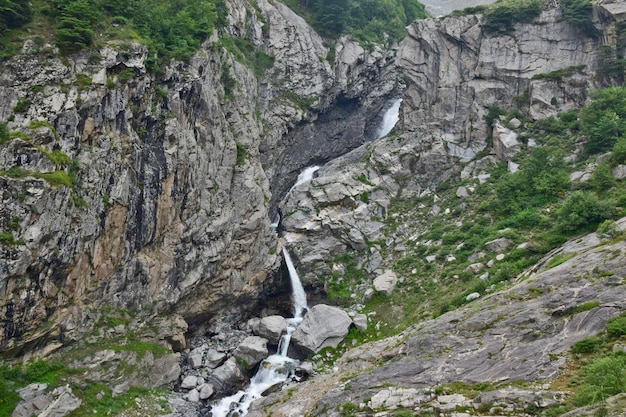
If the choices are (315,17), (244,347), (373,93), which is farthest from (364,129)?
(244,347)

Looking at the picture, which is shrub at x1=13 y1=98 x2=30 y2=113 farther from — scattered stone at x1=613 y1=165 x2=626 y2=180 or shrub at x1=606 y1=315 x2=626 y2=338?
scattered stone at x1=613 y1=165 x2=626 y2=180

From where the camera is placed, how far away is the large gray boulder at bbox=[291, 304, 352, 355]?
29250 mm

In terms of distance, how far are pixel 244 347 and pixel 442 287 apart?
560 inches

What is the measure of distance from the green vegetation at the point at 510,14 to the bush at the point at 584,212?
90.5 feet

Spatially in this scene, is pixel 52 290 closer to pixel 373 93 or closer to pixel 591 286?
pixel 591 286

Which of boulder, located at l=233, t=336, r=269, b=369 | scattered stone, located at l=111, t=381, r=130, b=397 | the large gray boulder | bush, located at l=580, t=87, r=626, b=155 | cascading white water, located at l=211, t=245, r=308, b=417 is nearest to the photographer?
scattered stone, located at l=111, t=381, r=130, b=397

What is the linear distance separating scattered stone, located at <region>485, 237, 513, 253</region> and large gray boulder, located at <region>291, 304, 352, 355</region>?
11.1 metres

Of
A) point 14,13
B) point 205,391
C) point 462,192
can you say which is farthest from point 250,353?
point 14,13

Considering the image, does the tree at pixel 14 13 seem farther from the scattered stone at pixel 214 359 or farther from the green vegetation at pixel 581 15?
the green vegetation at pixel 581 15

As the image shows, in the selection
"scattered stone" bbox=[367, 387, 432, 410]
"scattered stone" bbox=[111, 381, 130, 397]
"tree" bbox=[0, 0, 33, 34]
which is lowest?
"scattered stone" bbox=[111, 381, 130, 397]

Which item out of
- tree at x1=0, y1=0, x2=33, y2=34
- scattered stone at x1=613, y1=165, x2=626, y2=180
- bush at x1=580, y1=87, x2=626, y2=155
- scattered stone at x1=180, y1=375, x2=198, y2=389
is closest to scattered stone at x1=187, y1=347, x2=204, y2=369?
scattered stone at x1=180, y1=375, x2=198, y2=389

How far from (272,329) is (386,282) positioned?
31.7 feet

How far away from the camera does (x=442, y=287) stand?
98.2 feet

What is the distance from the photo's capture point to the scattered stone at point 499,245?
94.7 feet
